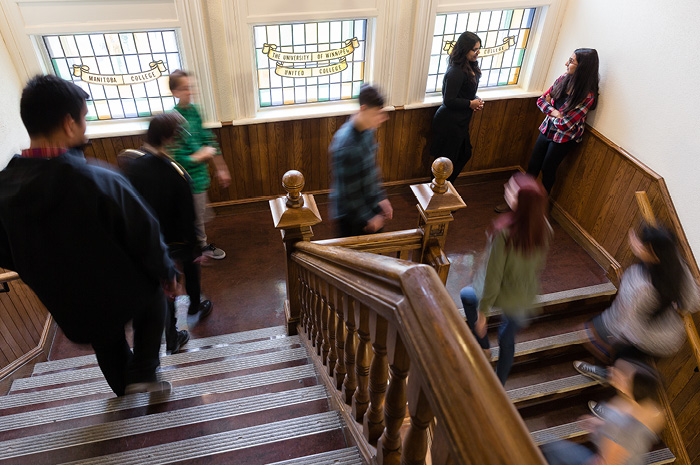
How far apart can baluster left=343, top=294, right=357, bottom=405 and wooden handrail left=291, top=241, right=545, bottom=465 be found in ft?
0.99

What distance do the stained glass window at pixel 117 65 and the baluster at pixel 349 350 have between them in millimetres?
3406

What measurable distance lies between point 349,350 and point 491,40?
13.7 feet

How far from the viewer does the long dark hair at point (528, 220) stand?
2.11 meters

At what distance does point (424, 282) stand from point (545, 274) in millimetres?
3750

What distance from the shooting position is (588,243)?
4.46 meters

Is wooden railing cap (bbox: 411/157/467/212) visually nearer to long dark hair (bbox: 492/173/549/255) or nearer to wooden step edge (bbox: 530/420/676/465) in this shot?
long dark hair (bbox: 492/173/549/255)

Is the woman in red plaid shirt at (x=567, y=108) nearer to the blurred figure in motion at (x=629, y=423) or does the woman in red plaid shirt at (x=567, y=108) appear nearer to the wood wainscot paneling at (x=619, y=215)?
the wood wainscot paneling at (x=619, y=215)

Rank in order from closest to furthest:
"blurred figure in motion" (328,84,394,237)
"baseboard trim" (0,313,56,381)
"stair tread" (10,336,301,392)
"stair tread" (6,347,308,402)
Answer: "stair tread" (6,347,308,402)
"blurred figure in motion" (328,84,394,237)
"stair tread" (10,336,301,392)
"baseboard trim" (0,313,56,381)

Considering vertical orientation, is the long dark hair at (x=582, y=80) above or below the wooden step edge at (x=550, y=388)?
above

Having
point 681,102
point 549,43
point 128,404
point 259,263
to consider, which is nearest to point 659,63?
point 681,102

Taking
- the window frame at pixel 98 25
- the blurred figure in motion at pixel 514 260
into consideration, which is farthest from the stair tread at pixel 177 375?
the window frame at pixel 98 25

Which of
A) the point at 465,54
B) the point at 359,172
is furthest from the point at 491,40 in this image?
the point at 359,172

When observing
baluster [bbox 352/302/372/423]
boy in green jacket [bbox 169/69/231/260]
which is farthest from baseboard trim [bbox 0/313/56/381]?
baluster [bbox 352/302/372/423]

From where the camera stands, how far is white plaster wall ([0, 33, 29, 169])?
3240mm
